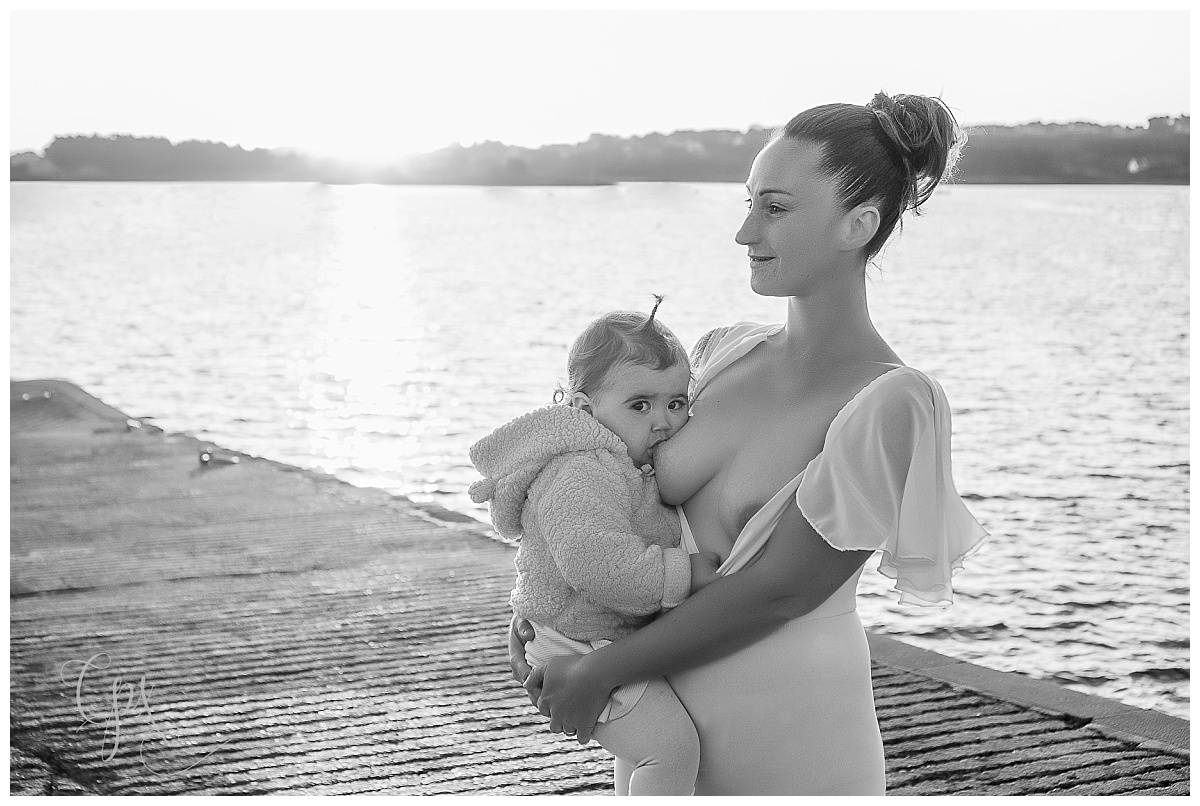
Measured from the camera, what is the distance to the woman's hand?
215 centimetres

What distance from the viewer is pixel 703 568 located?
2.17 metres

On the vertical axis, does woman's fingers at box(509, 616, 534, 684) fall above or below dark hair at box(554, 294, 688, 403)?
below

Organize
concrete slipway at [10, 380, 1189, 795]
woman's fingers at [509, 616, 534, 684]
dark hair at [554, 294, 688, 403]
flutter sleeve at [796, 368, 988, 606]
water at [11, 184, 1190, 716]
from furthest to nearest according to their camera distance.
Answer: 1. water at [11, 184, 1190, 716]
2. concrete slipway at [10, 380, 1189, 795]
3. woman's fingers at [509, 616, 534, 684]
4. dark hair at [554, 294, 688, 403]
5. flutter sleeve at [796, 368, 988, 606]

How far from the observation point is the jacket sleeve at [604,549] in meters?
2.12

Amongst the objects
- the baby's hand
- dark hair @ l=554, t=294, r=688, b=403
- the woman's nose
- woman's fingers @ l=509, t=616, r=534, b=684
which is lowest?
woman's fingers @ l=509, t=616, r=534, b=684

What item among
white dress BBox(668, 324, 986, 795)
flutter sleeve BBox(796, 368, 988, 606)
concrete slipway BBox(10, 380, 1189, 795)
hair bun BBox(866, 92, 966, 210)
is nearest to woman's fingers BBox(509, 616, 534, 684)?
white dress BBox(668, 324, 986, 795)

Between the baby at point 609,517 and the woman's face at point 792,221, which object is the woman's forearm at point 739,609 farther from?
the woman's face at point 792,221

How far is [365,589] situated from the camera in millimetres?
6438

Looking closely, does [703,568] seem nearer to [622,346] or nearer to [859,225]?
[622,346]

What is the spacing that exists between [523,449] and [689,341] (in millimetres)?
16880

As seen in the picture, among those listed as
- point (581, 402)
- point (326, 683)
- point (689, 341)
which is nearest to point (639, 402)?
point (581, 402)

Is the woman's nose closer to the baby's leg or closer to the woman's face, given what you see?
the woman's face

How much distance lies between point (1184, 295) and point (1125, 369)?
995 centimetres

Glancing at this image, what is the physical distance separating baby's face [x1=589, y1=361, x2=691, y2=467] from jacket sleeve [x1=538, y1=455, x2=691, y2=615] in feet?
0.34
